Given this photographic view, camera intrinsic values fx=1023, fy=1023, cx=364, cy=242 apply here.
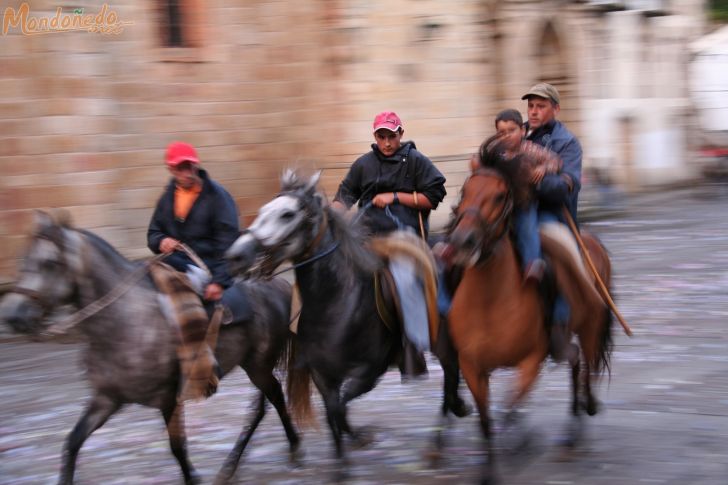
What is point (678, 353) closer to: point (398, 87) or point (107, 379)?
point (107, 379)

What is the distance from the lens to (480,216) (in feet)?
18.8

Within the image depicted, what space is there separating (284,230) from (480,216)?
1.20 meters

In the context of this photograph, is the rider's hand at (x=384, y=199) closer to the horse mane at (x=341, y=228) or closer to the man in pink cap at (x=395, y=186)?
the man in pink cap at (x=395, y=186)

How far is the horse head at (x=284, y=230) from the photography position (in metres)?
5.97

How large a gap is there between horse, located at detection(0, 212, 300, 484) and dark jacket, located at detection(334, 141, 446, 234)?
1.85 metres

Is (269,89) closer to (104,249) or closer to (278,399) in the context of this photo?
(278,399)

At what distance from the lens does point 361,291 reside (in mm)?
6602

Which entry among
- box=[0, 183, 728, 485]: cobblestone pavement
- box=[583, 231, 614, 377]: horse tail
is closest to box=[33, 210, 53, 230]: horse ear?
box=[0, 183, 728, 485]: cobblestone pavement

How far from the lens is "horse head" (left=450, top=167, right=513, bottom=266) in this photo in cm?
565

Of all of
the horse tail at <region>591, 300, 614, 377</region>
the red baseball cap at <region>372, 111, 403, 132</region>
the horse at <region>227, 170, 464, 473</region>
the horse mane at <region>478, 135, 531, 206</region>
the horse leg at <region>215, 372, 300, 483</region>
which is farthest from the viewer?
the horse tail at <region>591, 300, 614, 377</region>

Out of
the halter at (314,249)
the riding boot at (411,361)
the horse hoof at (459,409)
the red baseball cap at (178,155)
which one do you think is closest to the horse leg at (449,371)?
the horse hoof at (459,409)

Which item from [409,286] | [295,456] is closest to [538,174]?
[409,286]

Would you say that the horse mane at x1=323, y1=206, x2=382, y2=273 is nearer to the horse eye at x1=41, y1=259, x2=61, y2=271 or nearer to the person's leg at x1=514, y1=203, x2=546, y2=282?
the person's leg at x1=514, y1=203, x2=546, y2=282

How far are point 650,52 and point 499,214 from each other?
2540 cm
